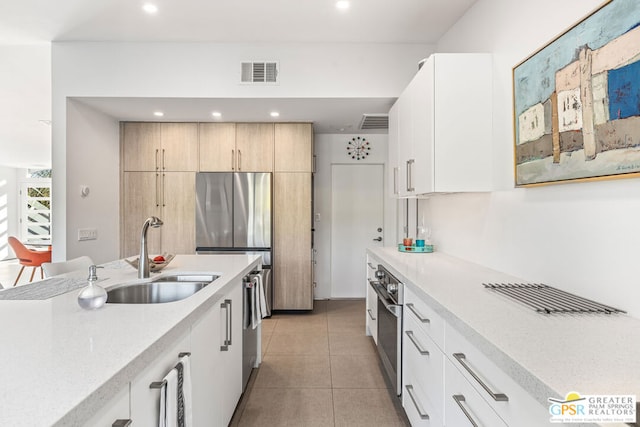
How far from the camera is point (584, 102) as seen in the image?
1452 mm

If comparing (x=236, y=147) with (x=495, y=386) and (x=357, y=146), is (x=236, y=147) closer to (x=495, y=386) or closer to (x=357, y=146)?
(x=357, y=146)

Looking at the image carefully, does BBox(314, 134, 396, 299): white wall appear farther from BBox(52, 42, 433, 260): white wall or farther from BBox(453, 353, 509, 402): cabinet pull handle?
BBox(453, 353, 509, 402): cabinet pull handle

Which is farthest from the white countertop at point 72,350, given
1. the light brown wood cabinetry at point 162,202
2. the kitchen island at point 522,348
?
the light brown wood cabinetry at point 162,202

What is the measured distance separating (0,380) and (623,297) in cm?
191

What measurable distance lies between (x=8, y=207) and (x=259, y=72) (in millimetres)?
9763

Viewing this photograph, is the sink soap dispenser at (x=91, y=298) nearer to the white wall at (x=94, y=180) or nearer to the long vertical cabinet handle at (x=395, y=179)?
the long vertical cabinet handle at (x=395, y=179)

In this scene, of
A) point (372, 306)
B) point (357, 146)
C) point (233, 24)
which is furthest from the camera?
point (357, 146)

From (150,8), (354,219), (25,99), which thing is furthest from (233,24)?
(25,99)

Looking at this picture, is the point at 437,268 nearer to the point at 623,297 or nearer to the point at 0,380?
the point at 623,297

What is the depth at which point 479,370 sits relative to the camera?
1114 millimetres

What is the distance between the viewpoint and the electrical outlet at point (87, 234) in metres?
3.65

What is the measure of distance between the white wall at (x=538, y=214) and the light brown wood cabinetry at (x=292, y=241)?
189 centimetres

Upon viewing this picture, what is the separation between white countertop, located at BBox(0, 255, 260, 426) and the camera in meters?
0.67

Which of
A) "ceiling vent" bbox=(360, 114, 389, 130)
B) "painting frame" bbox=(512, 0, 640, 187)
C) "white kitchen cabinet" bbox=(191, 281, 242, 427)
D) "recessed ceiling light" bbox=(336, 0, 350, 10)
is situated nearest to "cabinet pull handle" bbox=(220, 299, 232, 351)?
"white kitchen cabinet" bbox=(191, 281, 242, 427)
